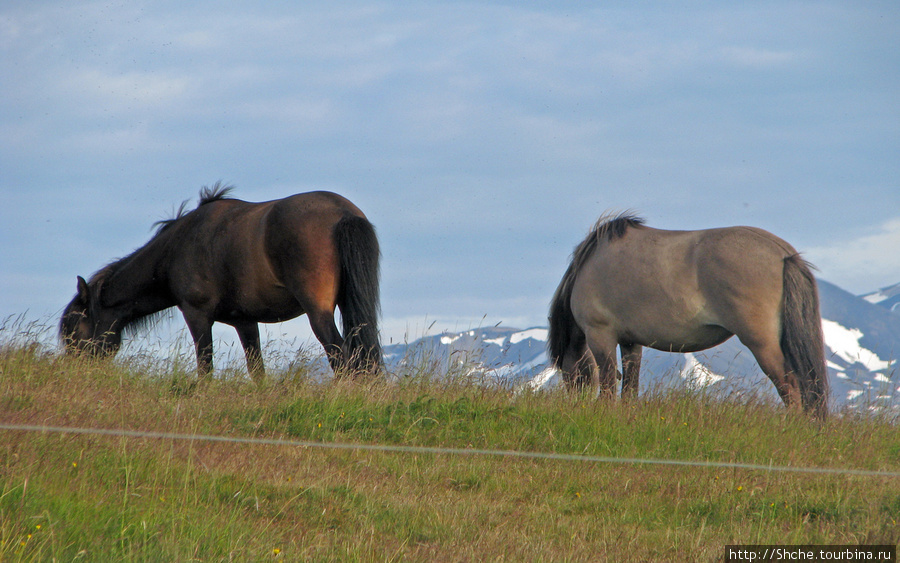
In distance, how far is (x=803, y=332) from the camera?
22.6 ft

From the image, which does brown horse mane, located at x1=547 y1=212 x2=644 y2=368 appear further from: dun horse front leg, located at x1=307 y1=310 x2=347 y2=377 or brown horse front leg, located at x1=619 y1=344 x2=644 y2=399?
dun horse front leg, located at x1=307 y1=310 x2=347 y2=377

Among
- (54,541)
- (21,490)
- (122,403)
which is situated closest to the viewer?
(54,541)

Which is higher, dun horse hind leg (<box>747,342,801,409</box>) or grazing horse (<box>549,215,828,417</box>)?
grazing horse (<box>549,215,828,417</box>)

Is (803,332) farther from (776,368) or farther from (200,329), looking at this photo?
(200,329)

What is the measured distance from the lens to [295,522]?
13.1 ft

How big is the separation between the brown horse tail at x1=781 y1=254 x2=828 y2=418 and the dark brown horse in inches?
147

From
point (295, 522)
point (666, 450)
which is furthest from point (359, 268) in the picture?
point (295, 522)

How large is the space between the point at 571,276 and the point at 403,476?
4.15 m

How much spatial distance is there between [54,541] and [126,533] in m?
0.30

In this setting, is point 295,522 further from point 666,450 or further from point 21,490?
point 666,450

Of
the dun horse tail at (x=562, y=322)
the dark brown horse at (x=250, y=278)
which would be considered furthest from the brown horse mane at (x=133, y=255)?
the dun horse tail at (x=562, y=322)

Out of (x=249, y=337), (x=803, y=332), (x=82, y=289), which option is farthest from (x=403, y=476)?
(x=82, y=289)

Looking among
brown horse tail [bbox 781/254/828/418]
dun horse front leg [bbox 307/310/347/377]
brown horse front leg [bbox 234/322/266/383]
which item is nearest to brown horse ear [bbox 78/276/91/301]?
brown horse front leg [bbox 234/322/266/383]

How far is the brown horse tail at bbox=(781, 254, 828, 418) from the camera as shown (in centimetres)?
682
